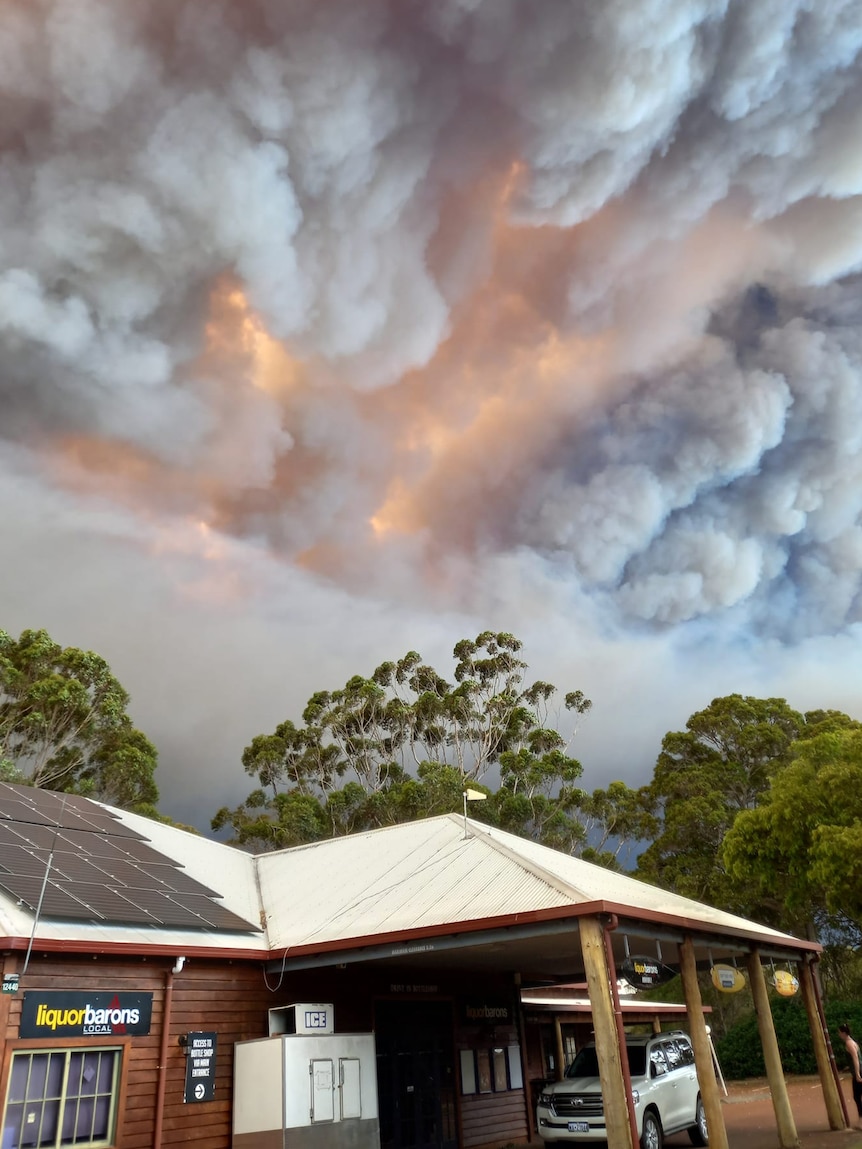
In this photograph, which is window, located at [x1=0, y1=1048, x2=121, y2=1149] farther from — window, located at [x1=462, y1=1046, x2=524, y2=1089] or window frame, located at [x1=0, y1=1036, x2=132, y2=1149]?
window, located at [x1=462, y1=1046, x2=524, y2=1089]

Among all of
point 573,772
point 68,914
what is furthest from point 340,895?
point 573,772

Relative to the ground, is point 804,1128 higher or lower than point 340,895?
lower

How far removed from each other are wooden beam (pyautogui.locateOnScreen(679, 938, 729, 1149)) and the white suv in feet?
5.42

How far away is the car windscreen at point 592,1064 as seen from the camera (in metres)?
14.9

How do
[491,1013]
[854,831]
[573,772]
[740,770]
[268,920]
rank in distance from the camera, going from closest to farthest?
[268,920]
[491,1013]
[854,831]
[740,770]
[573,772]

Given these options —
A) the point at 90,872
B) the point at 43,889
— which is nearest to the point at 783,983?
the point at 90,872

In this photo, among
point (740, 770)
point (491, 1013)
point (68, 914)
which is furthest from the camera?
point (740, 770)

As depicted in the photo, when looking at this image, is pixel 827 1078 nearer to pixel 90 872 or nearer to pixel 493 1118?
pixel 493 1118

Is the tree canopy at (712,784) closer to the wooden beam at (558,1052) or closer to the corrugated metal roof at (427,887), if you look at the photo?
the wooden beam at (558,1052)

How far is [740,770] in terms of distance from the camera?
3784cm

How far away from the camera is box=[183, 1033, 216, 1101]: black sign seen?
39.0ft

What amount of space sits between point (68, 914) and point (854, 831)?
18445 millimetres

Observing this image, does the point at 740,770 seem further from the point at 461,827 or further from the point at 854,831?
the point at 461,827

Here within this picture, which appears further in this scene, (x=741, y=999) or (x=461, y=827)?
(x=741, y=999)
